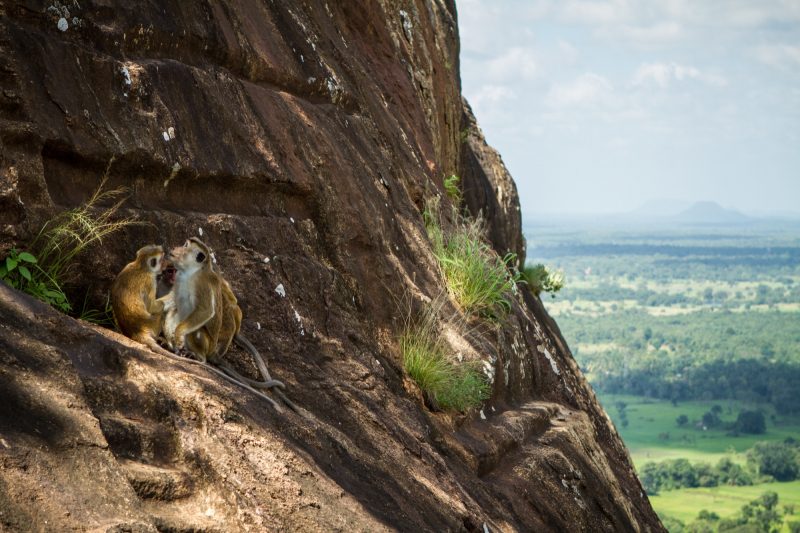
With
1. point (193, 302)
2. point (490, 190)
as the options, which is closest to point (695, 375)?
point (490, 190)

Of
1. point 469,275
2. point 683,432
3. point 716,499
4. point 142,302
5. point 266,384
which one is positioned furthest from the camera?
point 683,432

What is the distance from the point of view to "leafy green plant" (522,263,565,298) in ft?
57.8

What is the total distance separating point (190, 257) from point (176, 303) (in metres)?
0.30

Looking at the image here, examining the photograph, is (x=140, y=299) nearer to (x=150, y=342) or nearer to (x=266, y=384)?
(x=150, y=342)

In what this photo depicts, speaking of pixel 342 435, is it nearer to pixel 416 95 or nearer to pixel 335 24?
pixel 335 24

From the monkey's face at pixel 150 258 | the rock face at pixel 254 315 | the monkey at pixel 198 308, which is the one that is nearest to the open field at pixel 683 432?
the rock face at pixel 254 315

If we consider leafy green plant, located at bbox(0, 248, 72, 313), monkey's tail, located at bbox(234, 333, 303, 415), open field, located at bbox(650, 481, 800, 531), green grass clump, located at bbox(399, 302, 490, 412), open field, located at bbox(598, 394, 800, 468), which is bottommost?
open field, located at bbox(598, 394, 800, 468)

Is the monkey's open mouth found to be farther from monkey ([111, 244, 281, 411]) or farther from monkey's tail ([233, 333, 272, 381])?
monkey's tail ([233, 333, 272, 381])

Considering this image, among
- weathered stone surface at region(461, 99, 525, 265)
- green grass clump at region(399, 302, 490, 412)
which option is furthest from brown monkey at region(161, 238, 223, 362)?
weathered stone surface at region(461, 99, 525, 265)

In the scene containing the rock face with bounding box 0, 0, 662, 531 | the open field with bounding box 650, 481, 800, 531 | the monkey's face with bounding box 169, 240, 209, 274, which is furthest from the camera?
the open field with bounding box 650, 481, 800, 531

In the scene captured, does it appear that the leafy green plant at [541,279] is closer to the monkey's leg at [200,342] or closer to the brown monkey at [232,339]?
the brown monkey at [232,339]

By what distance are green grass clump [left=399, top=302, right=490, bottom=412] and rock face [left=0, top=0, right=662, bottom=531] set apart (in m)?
0.16

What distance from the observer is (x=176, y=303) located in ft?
23.3

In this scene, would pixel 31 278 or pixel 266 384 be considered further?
pixel 266 384
